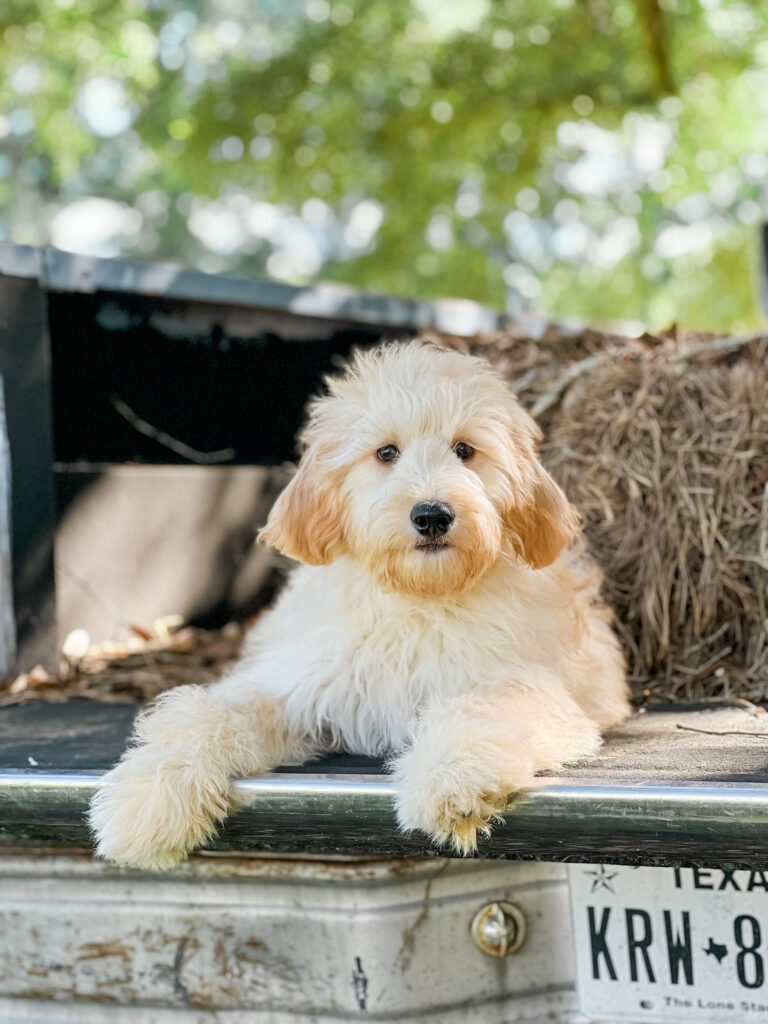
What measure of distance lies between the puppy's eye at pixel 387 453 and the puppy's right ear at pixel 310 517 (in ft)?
0.47

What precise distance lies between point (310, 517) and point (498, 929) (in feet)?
3.82

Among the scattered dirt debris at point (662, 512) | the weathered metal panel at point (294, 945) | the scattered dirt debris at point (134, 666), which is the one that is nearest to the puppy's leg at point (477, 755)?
the weathered metal panel at point (294, 945)

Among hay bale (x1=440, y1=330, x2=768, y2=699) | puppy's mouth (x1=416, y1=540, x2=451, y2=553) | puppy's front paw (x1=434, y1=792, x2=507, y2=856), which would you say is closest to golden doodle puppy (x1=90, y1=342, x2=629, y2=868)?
puppy's mouth (x1=416, y1=540, x2=451, y2=553)

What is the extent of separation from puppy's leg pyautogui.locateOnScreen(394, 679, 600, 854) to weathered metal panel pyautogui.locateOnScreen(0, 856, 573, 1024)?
0.79ft

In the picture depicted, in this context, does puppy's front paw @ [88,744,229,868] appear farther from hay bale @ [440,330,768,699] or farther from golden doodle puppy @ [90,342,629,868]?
hay bale @ [440,330,768,699]

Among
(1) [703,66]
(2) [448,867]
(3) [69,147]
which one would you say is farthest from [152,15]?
(2) [448,867]

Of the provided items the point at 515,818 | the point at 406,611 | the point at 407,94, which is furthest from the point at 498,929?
the point at 407,94

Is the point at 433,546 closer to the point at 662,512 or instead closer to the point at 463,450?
the point at 463,450

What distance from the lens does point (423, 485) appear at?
2.97 meters

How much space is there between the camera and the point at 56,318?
4559 millimetres

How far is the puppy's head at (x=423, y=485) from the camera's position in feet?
9.77

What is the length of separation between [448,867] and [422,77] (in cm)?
1139

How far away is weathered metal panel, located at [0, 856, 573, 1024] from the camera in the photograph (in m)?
2.62

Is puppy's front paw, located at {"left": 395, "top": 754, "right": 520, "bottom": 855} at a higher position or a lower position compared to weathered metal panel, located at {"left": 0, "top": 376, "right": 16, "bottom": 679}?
lower
